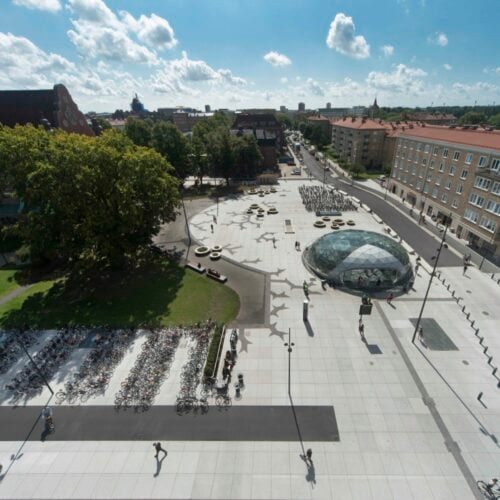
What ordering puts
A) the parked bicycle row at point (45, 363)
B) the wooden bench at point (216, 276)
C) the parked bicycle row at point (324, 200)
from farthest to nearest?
the parked bicycle row at point (324, 200) < the wooden bench at point (216, 276) < the parked bicycle row at point (45, 363)

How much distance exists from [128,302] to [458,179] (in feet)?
181

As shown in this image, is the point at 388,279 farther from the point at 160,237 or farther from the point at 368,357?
the point at 160,237

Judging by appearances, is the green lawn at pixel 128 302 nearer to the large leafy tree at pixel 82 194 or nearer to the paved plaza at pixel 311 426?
the paved plaza at pixel 311 426

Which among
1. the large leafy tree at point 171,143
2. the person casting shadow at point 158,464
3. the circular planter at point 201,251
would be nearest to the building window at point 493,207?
the circular planter at point 201,251

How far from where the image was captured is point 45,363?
77.7 ft

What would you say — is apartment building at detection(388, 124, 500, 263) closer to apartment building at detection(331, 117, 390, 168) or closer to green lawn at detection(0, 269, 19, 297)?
apartment building at detection(331, 117, 390, 168)

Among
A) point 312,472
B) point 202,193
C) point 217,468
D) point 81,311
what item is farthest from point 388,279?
point 202,193

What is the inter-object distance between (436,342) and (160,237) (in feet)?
139

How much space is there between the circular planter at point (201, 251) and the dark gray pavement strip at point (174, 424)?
978 inches

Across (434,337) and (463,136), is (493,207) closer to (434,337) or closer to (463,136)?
(463,136)

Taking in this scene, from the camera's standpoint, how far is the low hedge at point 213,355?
22.2 m

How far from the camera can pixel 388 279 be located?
33312 millimetres

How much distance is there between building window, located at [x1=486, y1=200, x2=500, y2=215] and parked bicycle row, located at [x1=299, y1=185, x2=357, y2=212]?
2313 centimetres

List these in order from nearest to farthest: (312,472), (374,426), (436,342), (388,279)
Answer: (312,472)
(374,426)
(436,342)
(388,279)
